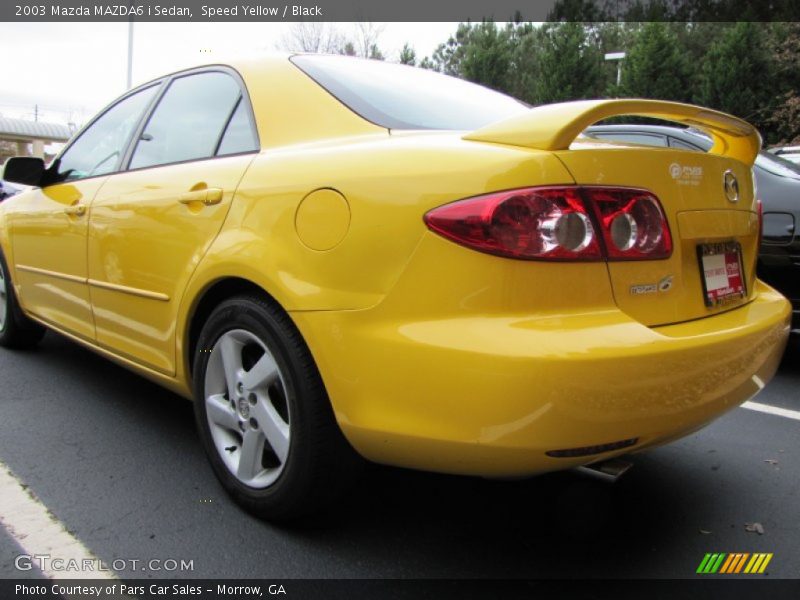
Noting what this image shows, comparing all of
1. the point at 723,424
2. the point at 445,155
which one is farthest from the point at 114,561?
the point at 723,424

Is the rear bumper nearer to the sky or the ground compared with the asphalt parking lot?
nearer to the sky

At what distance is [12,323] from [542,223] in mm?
3702

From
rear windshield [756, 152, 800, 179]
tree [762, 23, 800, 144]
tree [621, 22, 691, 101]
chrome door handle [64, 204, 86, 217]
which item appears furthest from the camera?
tree [621, 22, 691, 101]

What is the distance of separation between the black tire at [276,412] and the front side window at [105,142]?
52.4 inches

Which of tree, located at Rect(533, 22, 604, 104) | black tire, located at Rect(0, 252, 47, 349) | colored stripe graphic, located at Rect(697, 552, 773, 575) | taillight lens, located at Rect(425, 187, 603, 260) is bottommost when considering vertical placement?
black tire, located at Rect(0, 252, 47, 349)

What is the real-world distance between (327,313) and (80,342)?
198 centimetres

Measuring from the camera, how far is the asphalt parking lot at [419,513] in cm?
196

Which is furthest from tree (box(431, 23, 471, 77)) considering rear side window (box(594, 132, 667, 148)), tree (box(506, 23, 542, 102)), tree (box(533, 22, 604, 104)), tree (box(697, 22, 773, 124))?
rear side window (box(594, 132, 667, 148))

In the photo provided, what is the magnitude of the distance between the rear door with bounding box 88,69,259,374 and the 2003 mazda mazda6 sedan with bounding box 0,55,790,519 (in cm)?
1

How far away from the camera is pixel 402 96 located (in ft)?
7.75

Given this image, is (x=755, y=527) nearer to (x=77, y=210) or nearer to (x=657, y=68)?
(x=77, y=210)

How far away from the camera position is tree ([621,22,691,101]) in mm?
25281

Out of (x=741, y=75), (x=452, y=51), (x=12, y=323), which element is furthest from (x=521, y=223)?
(x=452, y=51)

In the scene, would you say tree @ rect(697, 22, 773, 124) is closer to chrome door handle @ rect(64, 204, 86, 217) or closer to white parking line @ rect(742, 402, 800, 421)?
white parking line @ rect(742, 402, 800, 421)
